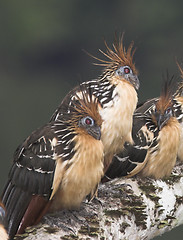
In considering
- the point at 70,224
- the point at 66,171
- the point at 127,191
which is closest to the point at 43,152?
the point at 66,171

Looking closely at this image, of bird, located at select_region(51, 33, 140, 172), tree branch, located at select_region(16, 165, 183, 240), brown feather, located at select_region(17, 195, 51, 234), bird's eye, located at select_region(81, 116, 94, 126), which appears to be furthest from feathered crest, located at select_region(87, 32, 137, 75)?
brown feather, located at select_region(17, 195, 51, 234)

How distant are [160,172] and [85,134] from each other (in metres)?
0.60

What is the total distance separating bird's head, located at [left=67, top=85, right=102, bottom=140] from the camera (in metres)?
2.14

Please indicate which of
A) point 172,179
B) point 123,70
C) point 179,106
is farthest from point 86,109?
point 179,106

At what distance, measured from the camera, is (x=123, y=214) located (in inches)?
89.6

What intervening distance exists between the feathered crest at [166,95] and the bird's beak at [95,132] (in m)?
0.52

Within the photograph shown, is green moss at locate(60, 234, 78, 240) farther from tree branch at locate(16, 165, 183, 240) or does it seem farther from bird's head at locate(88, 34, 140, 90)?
bird's head at locate(88, 34, 140, 90)

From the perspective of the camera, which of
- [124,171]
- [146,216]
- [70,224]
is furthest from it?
[124,171]

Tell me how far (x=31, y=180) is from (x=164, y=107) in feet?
2.47

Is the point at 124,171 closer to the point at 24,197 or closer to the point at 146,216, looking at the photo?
the point at 146,216

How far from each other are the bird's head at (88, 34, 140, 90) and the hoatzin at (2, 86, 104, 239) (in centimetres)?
26

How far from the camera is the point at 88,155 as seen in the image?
2123 mm

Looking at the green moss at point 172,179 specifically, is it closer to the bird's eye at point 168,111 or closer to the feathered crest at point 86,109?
the bird's eye at point 168,111

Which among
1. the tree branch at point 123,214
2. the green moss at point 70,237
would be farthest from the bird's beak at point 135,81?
the green moss at point 70,237
